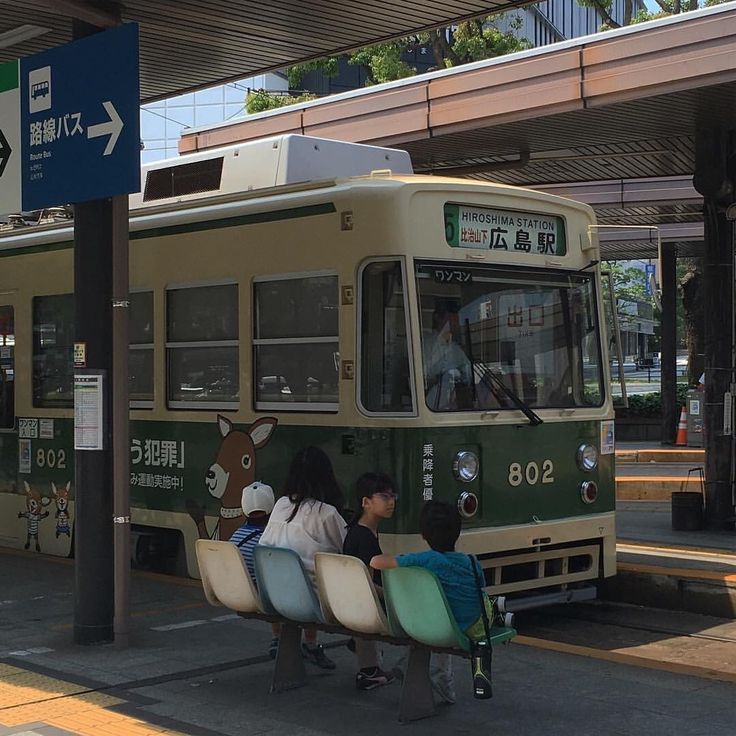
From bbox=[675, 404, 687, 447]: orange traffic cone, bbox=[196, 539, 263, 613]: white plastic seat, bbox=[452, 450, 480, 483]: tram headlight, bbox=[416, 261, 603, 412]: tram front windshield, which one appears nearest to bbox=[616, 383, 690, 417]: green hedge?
bbox=[675, 404, 687, 447]: orange traffic cone

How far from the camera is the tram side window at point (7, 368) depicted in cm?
1093

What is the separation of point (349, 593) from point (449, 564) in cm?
54

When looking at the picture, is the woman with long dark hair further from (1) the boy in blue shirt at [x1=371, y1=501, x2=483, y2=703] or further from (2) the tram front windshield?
(2) the tram front windshield

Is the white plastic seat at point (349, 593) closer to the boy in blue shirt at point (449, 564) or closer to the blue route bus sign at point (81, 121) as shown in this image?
the boy in blue shirt at point (449, 564)

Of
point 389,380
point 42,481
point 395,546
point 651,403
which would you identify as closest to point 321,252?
point 389,380

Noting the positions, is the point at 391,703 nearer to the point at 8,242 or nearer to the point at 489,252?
the point at 489,252

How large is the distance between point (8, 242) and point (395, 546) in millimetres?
5184

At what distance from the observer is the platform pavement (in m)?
5.84

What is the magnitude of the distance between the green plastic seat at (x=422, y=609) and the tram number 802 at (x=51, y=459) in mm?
5273

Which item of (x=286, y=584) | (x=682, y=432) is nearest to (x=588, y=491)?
(x=286, y=584)

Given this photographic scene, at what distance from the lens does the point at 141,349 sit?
9.64m

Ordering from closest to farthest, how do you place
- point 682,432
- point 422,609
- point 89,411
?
point 422,609 < point 89,411 < point 682,432

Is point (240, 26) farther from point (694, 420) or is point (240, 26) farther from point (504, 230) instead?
point (694, 420)

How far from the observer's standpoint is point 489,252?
27.2 ft
